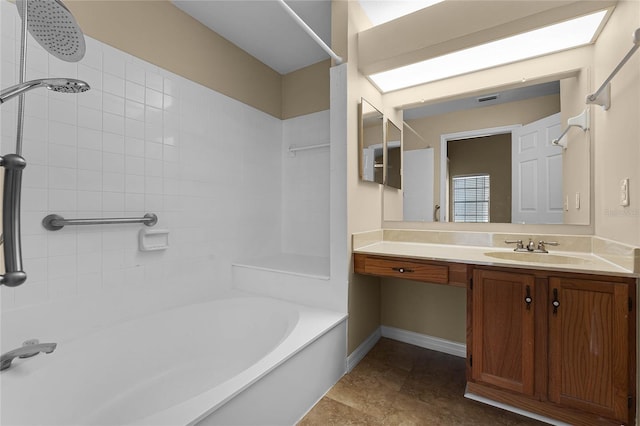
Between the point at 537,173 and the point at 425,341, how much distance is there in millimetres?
1460

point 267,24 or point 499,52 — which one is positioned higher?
point 267,24

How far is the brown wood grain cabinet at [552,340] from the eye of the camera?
1.23 m

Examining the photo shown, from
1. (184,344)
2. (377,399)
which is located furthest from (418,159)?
(184,344)

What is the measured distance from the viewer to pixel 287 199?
9.81 ft

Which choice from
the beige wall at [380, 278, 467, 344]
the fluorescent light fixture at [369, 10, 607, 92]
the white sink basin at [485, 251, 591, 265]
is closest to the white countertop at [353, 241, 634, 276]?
the white sink basin at [485, 251, 591, 265]

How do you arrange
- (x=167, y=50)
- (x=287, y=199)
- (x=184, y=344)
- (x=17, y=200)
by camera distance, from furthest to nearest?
(x=287, y=199) < (x=167, y=50) < (x=184, y=344) < (x=17, y=200)

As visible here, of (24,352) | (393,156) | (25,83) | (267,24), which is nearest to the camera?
(25,83)

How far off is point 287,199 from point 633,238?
8.08 feet

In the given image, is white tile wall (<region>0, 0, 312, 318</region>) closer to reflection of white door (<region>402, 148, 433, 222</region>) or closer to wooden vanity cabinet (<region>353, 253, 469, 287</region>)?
reflection of white door (<region>402, 148, 433, 222</region>)

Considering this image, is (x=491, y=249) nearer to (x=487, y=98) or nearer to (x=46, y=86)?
(x=487, y=98)

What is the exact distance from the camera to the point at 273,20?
2154 millimetres

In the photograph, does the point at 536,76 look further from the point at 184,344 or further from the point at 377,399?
the point at 184,344

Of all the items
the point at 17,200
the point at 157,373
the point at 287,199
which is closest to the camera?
the point at 17,200

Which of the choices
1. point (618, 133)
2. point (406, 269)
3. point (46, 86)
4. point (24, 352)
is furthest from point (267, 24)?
point (24, 352)
